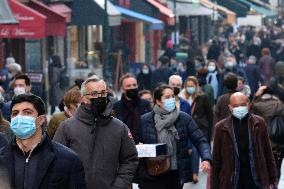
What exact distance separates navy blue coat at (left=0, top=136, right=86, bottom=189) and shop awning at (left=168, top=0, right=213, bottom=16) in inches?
1722

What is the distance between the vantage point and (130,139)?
887 centimetres

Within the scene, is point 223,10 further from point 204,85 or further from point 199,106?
point 199,106

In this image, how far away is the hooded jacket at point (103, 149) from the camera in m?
8.70

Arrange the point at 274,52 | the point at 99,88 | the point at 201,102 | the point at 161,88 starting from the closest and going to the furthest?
the point at 99,88 < the point at 161,88 < the point at 201,102 < the point at 274,52

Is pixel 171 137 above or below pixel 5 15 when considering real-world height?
below

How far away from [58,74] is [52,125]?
64.0 feet

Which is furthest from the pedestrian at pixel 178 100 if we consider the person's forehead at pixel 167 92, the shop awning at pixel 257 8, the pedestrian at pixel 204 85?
the shop awning at pixel 257 8

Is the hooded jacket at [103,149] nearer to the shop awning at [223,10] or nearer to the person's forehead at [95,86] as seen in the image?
the person's forehead at [95,86]

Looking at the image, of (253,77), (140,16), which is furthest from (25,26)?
(140,16)

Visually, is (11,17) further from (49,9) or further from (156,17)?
(156,17)

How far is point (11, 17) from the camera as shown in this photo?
24797 millimetres

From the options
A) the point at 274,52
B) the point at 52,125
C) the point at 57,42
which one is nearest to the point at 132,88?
the point at 52,125

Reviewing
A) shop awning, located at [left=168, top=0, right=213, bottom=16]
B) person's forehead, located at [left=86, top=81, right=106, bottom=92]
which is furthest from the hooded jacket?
shop awning, located at [left=168, top=0, right=213, bottom=16]

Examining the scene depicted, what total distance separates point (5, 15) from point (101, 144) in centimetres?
1644
